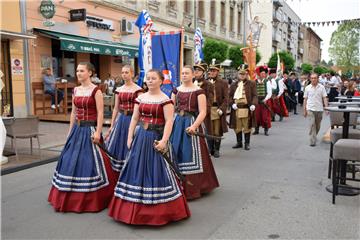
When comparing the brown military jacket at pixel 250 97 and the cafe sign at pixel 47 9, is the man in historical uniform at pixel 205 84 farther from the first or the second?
the cafe sign at pixel 47 9

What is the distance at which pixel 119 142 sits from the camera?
562 cm

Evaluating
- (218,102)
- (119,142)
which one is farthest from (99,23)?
(119,142)

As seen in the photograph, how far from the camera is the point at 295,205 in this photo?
4.88 metres

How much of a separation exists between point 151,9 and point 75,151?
1738 cm

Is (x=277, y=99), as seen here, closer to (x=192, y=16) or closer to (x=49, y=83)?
(x=49, y=83)

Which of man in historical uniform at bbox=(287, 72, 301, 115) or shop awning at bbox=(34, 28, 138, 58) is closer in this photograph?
shop awning at bbox=(34, 28, 138, 58)

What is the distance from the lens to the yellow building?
12.3 meters

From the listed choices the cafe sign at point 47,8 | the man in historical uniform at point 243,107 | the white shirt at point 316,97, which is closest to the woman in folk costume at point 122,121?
the man in historical uniform at point 243,107

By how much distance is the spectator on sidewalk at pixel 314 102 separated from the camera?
9047 mm

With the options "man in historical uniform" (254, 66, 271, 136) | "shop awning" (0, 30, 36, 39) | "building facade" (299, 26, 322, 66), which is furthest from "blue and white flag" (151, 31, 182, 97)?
"building facade" (299, 26, 322, 66)

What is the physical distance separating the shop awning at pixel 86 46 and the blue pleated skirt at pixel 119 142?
8.70 meters

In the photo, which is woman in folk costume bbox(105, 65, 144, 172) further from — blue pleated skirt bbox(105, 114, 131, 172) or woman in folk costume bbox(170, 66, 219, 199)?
woman in folk costume bbox(170, 66, 219, 199)

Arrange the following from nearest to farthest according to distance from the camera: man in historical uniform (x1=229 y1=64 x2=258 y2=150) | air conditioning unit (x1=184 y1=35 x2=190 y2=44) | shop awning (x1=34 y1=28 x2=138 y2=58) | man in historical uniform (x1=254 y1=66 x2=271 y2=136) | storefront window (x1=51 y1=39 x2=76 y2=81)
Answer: man in historical uniform (x1=229 y1=64 x2=258 y2=150) < man in historical uniform (x1=254 y1=66 x2=271 y2=136) < shop awning (x1=34 y1=28 x2=138 y2=58) < storefront window (x1=51 y1=39 x2=76 y2=81) < air conditioning unit (x1=184 y1=35 x2=190 y2=44)

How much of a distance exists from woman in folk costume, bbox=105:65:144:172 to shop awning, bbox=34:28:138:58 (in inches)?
333
